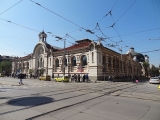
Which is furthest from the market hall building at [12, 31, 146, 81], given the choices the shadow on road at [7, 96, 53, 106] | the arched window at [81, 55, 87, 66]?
the shadow on road at [7, 96, 53, 106]

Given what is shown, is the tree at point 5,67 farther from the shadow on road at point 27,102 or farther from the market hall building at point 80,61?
the shadow on road at point 27,102

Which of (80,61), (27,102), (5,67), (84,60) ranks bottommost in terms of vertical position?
(27,102)

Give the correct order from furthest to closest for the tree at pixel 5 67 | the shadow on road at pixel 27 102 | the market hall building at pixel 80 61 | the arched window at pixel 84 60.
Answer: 1. the tree at pixel 5 67
2. the arched window at pixel 84 60
3. the market hall building at pixel 80 61
4. the shadow on road at pixel 27 102

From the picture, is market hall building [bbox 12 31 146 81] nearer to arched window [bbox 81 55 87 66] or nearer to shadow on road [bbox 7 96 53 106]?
arched window [bbox 81 55 87 66]

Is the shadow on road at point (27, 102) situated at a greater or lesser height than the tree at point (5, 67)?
lesser

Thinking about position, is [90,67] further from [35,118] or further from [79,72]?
[35,118]

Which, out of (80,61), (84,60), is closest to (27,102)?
(80,61)

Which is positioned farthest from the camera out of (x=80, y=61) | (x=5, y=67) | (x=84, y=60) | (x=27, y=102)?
(x=5, y=67)

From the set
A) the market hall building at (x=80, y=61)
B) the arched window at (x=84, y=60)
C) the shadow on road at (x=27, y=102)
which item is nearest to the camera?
the shadow on road at (x=27, y=102)

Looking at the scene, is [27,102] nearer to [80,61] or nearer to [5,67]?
[80,61]

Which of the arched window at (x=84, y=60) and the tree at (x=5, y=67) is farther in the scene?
the tree at (x=5, y=67)

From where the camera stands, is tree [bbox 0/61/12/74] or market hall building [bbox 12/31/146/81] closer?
market hall building [bbox 12/31/146/81]

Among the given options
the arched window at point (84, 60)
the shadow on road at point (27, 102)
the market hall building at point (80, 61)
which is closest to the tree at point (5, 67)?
the market hall building at point (80, 61)

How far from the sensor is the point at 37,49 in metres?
53.9
